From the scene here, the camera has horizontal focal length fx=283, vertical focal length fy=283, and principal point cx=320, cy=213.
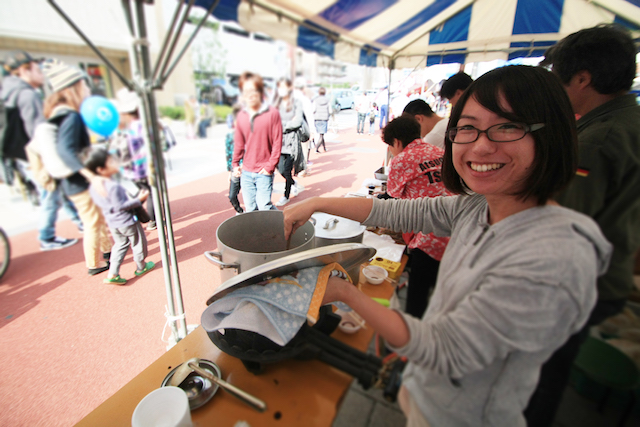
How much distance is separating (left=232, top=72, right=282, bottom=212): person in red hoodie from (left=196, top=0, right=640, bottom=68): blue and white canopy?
35cm

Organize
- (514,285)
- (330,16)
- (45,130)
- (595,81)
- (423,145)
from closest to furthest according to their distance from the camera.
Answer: (514,285), (45,130), (595,81), (423,145), (330,16)

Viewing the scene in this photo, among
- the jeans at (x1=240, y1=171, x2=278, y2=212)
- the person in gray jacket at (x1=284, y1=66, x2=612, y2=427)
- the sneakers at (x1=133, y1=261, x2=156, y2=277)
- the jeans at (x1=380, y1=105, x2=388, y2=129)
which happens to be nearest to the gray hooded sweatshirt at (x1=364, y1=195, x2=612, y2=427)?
the person in gray jacket at (x1=284, y1=66, x2=612, y2=427)

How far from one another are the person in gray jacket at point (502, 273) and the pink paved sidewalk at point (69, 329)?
0.84 metres

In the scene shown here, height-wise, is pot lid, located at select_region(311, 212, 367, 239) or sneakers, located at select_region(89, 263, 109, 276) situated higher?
pot lid, located at select_region(311, 212, 367, 239)

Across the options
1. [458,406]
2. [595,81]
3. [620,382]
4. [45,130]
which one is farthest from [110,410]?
[595,81]

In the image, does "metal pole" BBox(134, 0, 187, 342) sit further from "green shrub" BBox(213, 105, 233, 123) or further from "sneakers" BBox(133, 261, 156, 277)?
"sneakers" BBox(133, 261, 156, 277)

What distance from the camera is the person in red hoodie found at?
3.96ft

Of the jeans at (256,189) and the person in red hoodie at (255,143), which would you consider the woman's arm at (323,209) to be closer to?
the person in red hoodie at (255,143)

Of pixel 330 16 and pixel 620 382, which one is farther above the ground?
pixel 330 16

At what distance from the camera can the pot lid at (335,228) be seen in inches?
51.0

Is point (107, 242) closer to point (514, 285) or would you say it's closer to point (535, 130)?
point (514, 285)

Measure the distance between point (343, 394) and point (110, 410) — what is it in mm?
667

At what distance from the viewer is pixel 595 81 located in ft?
3.54

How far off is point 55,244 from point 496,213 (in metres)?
1.34
